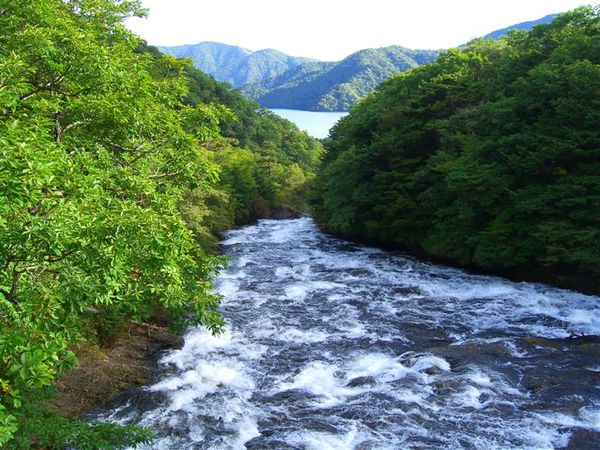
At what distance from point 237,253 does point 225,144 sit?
19257mm

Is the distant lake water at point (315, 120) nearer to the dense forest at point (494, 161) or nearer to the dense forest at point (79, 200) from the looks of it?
the dense forest at point (494, 161)

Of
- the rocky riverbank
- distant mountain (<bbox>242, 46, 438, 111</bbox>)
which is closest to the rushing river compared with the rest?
the rocky riverbank

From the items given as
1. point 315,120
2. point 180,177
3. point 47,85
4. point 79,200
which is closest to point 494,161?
point 180,177

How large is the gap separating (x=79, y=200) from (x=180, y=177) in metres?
4.01

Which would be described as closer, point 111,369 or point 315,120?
point 111,369

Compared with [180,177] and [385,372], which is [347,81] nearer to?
[385,372]

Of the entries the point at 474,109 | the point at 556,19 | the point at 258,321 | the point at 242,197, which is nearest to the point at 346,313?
the point at 258,321

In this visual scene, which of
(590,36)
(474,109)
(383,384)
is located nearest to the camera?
(383,384)

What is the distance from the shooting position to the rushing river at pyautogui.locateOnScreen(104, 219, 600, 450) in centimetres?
973

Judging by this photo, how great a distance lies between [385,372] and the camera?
12.6 m

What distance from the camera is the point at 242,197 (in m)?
45.3

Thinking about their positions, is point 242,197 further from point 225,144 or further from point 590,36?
point 590,36

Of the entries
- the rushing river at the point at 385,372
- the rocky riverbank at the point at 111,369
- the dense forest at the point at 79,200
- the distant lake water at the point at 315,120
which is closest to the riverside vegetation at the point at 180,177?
the dense forest at the point at 79,200

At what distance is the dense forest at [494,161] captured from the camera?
63.1 ft
